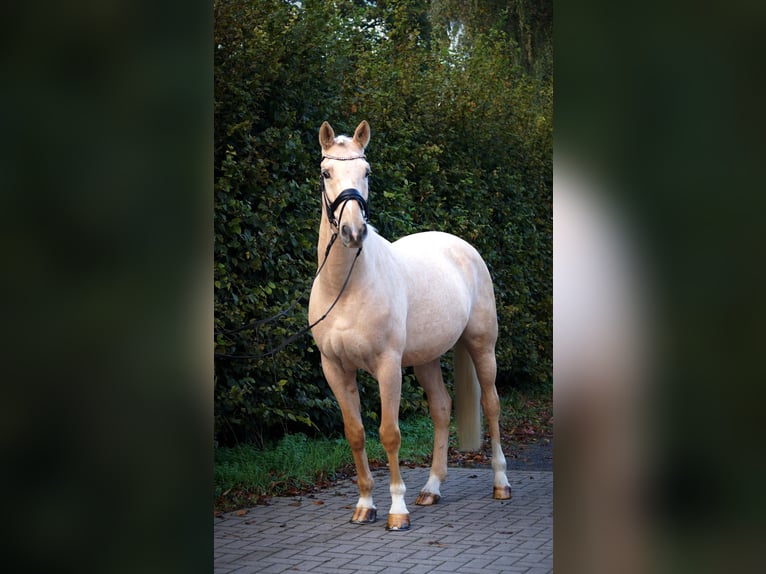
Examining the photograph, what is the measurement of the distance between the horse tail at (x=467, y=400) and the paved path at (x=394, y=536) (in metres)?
0.39

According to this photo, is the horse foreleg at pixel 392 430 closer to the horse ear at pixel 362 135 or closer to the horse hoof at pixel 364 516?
the horse hoof at pixel 364 516

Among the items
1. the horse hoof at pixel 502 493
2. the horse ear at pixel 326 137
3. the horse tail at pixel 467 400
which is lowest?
the horse hoof at pixel 502 493

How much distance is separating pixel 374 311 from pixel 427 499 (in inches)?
62.7

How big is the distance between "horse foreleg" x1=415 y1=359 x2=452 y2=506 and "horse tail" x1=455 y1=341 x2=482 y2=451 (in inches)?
6.0

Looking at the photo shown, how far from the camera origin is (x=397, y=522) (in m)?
5.55

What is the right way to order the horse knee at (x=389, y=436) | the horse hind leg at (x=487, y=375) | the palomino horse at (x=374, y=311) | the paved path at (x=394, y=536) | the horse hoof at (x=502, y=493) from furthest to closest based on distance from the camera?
the horse hind leg at (x=487, y=375) < the horse hoof at (x=502, y=493) < the horse knee at (x=389, y=436) < the palomino horse at (x=374, y=311) < the paved path at (x=394, y=536)

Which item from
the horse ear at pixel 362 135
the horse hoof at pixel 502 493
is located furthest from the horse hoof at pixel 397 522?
the horse ear at pixel 362 135

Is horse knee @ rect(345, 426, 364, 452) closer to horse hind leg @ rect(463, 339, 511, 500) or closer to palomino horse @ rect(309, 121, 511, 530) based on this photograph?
palomino horse @ rect(309, 121, 511, 530)

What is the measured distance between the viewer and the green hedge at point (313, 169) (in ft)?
21.5

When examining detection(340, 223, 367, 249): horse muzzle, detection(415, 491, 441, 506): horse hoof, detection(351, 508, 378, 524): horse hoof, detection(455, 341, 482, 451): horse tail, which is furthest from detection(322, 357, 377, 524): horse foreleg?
detection(455, 341, 482, 451): horse tail

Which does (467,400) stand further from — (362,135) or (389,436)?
(362,135)
